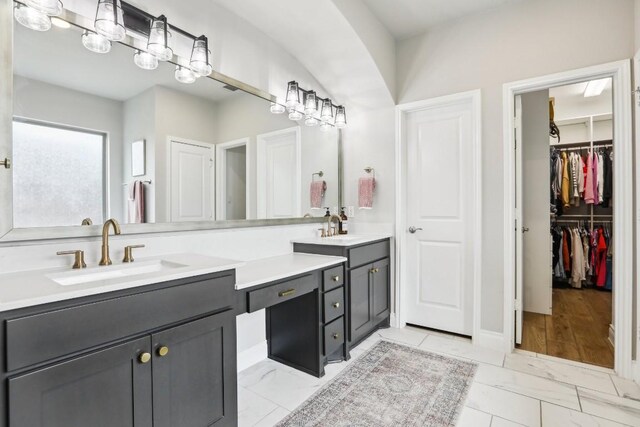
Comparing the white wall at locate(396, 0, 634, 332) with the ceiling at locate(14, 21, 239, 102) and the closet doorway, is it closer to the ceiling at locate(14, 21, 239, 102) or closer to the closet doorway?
the closet doorway

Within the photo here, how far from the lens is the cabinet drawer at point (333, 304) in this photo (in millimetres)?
2215

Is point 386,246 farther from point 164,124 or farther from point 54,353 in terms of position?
point 54,353

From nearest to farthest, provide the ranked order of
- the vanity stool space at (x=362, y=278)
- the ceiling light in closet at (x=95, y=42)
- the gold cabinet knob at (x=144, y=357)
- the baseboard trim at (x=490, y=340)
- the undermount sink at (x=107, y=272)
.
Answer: the gold cabinet knob at (x=144, y=357)
the undermount sink at (x=107, y=272)
the ceiling light in closet at (x=95, y=42)
the vanity stool space at (x=362, y=278)
the baseboard trim at (x=490, y=340)

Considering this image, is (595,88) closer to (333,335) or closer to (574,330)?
(574,330)

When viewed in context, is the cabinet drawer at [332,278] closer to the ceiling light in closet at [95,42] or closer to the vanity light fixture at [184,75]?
the vanity light fixture at [184,75]

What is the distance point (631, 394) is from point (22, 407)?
3.07 meters

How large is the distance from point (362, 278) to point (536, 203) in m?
2.22

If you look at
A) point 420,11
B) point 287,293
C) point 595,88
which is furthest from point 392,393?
point 595,88

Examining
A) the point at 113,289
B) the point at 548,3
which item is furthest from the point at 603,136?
the point at 113,289

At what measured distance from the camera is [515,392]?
199 cm

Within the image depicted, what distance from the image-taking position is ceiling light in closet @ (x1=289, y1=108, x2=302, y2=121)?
2.67m

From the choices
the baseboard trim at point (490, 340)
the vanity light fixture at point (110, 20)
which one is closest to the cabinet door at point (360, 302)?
the baseboard trim at point (490, 340)

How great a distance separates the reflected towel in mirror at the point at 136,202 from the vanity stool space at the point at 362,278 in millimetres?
1250

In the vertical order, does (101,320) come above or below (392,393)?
above
